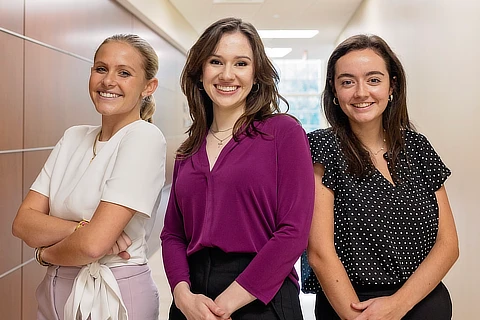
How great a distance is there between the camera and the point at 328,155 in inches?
72.6

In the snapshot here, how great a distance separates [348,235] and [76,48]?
3138mm

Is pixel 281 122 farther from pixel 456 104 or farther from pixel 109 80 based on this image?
pixel 456 104

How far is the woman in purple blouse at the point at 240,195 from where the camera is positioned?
162 cm

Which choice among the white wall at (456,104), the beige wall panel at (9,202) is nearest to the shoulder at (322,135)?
the white wall at (456,104)

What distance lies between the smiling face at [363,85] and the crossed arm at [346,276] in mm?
238

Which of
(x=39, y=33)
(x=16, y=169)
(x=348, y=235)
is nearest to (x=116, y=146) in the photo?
(x=348, y=235)

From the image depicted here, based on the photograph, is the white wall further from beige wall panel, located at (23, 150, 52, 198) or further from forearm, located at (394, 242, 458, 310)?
beige wall panel, located at (23, 150, 52, 198)

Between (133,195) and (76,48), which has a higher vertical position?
(76,48)

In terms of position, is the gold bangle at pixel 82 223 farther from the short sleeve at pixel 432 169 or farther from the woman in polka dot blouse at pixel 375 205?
the short sleeve at pixel 432 169

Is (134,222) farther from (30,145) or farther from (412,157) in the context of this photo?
(30,145)

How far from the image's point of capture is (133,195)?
5.61 ft

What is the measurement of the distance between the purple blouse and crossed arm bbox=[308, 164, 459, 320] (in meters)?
0.12

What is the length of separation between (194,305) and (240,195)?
36cm

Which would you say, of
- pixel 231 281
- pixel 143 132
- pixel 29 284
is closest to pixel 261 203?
pixel 231 281
